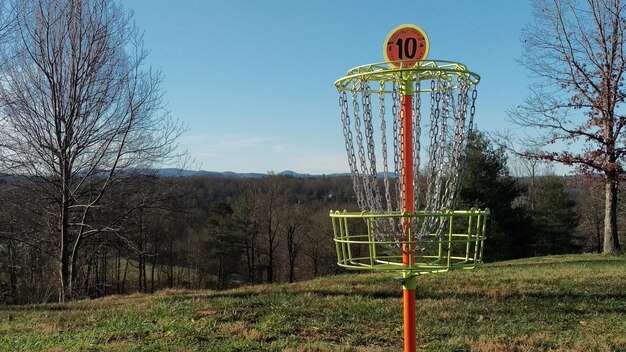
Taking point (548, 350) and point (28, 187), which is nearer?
point (548, 350)

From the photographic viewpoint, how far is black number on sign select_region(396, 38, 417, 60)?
2.57 meters

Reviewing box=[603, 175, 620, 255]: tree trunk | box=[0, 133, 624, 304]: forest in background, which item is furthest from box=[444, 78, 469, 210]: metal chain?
box=[603, 175, 620, 255]: tree trunk

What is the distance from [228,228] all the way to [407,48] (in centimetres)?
4190

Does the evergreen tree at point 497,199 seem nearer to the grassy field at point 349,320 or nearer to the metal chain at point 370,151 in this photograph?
the grassy field at point 349,320

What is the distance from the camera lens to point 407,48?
102 inches

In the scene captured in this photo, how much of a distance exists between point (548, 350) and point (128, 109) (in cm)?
1047

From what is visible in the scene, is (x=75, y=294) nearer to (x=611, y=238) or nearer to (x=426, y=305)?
(x=426, y=305)

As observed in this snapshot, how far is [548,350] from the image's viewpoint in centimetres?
521

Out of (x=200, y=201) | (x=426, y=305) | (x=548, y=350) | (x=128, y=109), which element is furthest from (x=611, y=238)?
(x=200, y=201)

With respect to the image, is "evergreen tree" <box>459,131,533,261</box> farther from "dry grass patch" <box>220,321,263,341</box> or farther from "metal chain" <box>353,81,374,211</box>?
"metal chain" <box>353,81,374,211</box>

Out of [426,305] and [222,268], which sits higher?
[426,305]

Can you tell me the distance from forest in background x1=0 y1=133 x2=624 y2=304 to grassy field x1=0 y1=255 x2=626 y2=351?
383cm

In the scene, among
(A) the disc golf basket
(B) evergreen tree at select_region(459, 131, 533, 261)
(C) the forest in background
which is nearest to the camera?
(A) the disc golf basket

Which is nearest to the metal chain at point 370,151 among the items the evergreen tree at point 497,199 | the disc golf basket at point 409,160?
the disc golf basket at point 409,160
